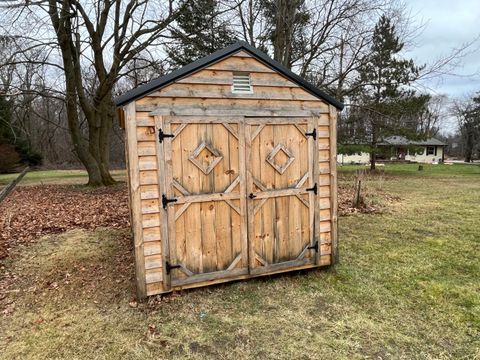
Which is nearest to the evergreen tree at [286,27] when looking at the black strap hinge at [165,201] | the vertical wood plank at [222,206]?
the vertical wood plank at [222,206]

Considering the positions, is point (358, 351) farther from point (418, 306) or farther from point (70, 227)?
point (70, 227)

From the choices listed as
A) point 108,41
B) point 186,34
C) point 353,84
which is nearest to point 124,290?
point 186,34

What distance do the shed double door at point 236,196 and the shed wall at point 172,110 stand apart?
94 millimetres

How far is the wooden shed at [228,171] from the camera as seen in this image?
3.53 m

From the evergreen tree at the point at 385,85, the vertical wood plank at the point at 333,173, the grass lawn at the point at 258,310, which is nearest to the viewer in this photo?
the grass lawn at the point at 258,310

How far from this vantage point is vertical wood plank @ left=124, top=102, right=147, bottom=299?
340 centimetres

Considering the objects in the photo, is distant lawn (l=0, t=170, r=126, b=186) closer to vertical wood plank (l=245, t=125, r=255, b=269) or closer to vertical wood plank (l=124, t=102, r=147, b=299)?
vertical wood plank (l=124, t=102, r=147, b=299)

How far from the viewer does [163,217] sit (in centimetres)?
360

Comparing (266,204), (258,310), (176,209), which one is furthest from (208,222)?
(258,310)

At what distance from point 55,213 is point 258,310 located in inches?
272

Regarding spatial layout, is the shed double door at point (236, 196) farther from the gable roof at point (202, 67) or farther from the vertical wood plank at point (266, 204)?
the gable roof at point (202, 67)

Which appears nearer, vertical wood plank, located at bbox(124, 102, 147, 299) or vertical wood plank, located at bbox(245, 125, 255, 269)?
vertical wood plank, located at bbox(124, 102, 147, 299)

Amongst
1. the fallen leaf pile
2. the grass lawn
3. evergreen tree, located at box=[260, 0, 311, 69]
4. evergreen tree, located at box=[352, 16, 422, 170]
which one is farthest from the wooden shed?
evergreen tree, located at box=[352, 16, 422, 170]

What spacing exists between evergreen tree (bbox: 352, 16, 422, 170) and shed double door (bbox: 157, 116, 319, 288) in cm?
1056
